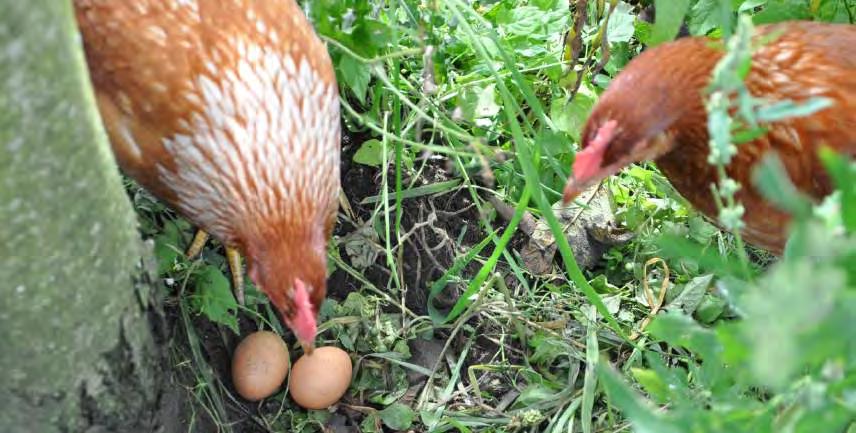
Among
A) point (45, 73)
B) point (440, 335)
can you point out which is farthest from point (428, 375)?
point (45, 73)

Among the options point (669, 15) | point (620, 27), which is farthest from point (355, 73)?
point (620, 27)

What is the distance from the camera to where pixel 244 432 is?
6.83 feet

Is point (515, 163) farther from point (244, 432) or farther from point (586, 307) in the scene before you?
point (244, 432)

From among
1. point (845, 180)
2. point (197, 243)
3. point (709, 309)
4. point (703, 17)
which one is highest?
point (845, 180)

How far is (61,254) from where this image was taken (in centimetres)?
118

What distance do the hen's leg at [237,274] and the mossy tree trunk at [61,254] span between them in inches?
17.2

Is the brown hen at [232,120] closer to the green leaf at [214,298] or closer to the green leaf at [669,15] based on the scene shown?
the green leaf at [214,298]

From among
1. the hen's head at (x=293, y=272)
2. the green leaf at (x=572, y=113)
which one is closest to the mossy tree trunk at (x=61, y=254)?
the hen's head at (x=293, y=272)

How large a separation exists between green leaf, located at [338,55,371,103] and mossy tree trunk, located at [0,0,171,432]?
2.24 feet

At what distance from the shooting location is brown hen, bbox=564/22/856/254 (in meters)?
1.69

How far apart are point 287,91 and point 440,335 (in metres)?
0.80

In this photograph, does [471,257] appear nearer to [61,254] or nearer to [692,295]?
[692,295]

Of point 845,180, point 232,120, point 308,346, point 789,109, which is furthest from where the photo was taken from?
point 308,346

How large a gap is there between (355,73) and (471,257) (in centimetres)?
50
